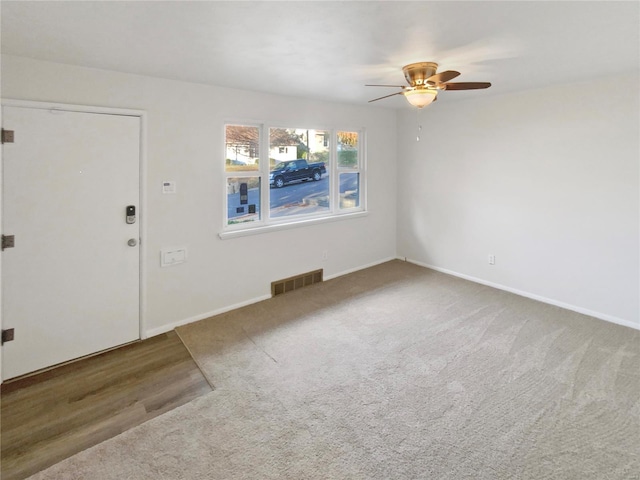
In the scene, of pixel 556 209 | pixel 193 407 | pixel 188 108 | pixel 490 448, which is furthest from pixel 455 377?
pixel 188 108

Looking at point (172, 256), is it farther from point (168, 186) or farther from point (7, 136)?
point (7, 136)

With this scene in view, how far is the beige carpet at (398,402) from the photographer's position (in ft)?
5.93

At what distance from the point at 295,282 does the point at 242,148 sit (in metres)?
1.74

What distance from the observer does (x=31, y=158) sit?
252cm

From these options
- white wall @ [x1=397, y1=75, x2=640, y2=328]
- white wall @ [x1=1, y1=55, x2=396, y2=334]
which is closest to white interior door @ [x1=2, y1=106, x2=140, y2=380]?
white wall @ [x1=1, y1=55, x2=396, y2=334]

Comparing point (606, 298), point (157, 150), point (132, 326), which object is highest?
point (157, 150)

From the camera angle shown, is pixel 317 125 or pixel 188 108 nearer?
pixel 188 108

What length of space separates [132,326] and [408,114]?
4.50 metres

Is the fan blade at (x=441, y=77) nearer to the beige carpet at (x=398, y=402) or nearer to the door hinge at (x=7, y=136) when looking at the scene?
the beige carpet at (x=398, y=402)

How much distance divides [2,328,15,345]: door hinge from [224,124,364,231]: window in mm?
1909

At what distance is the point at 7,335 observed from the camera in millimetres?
2561

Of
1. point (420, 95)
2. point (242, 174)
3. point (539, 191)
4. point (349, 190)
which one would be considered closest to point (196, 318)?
point (242, 174)

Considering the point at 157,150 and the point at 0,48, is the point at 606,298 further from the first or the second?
the point at 0,48

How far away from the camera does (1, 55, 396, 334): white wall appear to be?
106 inches
